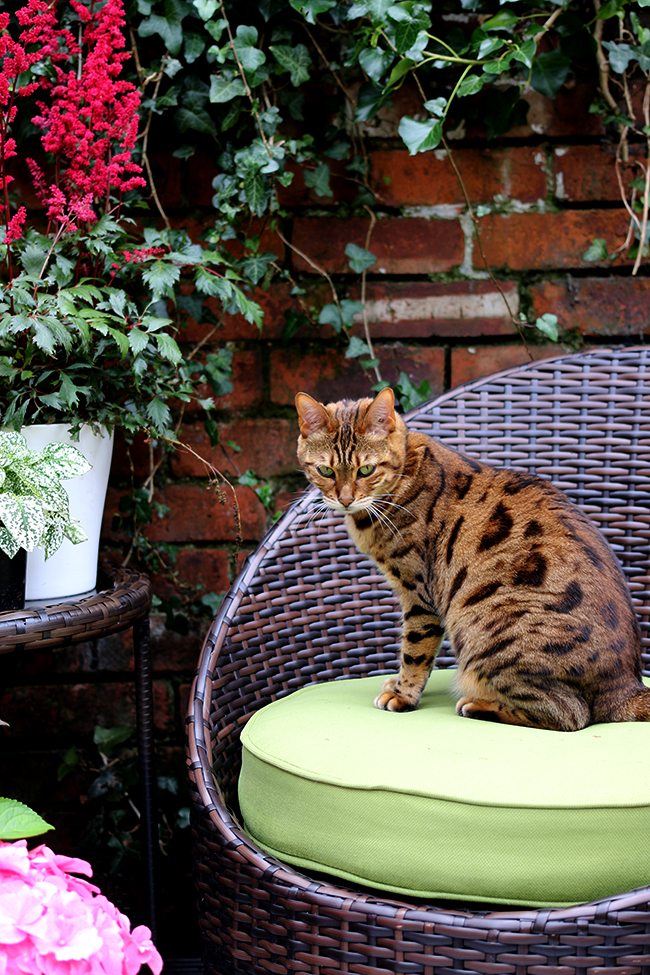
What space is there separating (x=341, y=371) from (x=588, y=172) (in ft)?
2.22

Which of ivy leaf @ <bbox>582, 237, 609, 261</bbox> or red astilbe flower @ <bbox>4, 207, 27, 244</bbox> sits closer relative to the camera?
red astilbe flower @ <bbox>4, 207, 27, 244</bbox>

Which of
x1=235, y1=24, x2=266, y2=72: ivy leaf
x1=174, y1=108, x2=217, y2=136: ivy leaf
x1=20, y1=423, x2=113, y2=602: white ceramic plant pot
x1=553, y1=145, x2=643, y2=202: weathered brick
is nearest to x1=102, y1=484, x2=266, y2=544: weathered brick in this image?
x1=20, y1=423, x2=113, y2=602: white ceramic plant pot

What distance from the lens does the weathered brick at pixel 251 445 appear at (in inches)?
66.6

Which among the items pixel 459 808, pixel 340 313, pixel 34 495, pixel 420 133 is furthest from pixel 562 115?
pixel 459 808

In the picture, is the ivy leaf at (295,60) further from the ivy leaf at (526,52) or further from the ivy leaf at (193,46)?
the ivy leaf at (526,52)

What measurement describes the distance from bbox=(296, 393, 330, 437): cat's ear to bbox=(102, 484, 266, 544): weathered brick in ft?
1.20

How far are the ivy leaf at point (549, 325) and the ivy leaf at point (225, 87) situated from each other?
752mm

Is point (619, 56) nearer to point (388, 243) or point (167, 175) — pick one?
point (388, 243)

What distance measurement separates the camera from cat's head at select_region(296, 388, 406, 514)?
129cm

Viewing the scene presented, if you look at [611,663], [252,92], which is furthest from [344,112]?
[611,663]

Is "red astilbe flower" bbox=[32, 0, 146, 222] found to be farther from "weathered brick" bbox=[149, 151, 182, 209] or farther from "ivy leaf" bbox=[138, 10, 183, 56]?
"weathered brick" bbox=[149, 151, 182, 209]

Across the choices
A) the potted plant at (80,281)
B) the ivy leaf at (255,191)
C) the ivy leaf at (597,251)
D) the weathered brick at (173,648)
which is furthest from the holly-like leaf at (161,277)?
the ivy leaf at (597,251)

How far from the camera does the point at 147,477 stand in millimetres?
1678

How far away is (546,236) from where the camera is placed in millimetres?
1649
